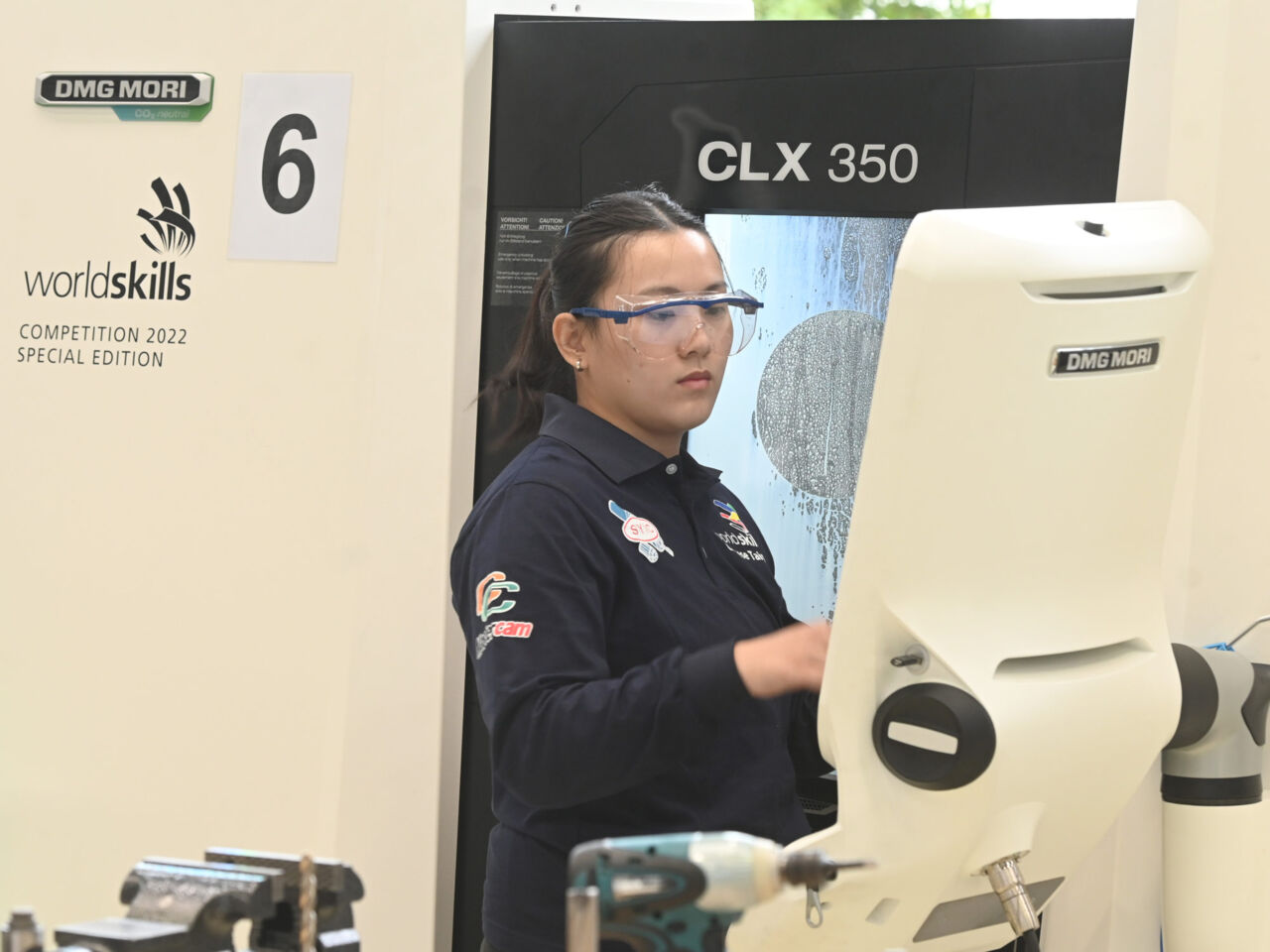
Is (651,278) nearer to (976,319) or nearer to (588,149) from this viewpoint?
(976,319)

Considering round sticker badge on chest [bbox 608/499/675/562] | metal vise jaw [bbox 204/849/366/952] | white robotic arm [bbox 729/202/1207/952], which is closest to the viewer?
metal vise jaw [bbox 204/849/366/952]

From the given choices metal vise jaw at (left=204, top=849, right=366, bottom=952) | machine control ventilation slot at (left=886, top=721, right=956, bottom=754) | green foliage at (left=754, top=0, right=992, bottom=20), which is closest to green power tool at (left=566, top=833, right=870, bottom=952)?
metal vise jaw at (left=204, top=849, right=366, bottom=952)

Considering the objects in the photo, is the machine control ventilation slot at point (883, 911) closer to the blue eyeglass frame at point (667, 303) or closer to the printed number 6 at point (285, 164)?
the blue eyeglass frame at point (667, 303)

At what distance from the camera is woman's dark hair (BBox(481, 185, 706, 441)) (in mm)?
1925

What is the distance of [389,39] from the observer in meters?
2.62

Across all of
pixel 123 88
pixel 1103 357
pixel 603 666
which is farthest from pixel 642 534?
pixel 123 88

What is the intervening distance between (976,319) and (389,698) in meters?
1.61

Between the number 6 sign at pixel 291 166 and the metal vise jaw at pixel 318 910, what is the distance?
171cm

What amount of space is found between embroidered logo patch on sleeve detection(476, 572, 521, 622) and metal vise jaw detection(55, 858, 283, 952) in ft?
1.77

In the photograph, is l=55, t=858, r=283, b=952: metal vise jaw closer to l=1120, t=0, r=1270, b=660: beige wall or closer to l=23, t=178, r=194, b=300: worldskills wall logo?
l=1120, t=0, r=1270, b=660: beige wall

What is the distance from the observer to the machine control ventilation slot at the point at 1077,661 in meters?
1.41

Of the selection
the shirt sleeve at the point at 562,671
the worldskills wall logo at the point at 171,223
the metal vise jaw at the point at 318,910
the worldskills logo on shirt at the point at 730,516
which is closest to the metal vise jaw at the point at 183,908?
the metal vise jaw at the point at 318,910

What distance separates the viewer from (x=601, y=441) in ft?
6.00

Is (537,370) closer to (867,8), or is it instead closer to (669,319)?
(669,319)
